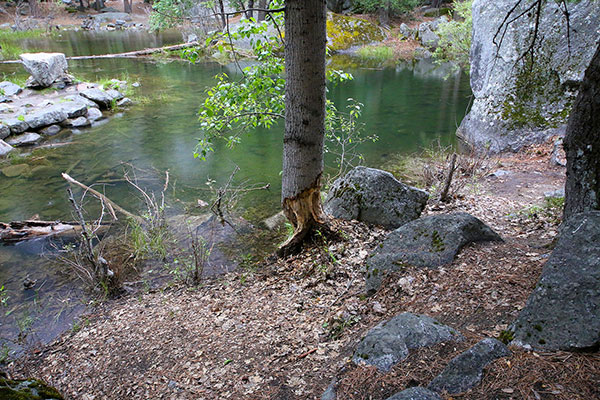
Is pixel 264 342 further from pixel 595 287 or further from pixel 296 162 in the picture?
pixel 595 287

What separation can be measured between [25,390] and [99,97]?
1560 centimetres

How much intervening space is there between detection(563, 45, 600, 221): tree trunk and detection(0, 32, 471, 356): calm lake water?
3999 millimetres

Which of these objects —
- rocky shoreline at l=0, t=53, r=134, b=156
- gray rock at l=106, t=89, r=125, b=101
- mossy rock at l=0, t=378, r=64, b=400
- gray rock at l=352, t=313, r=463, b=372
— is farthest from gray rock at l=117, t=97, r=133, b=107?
gray rock at l=352, t=313, r=463, b=372

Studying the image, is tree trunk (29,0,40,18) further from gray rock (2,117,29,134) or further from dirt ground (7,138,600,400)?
dirt ground (7,138,600,400)

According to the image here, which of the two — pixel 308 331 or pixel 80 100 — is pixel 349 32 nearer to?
pixel 80 100

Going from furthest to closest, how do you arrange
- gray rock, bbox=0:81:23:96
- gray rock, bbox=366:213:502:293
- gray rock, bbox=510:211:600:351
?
1. gray rock, bbox=0:81:23:96
2. gray rock, bbox=366:213:502:293
3. gray rock, bbox=510:211:600:351

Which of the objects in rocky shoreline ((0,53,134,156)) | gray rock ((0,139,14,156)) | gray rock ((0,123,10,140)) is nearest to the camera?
gray rock ((0,139,14,156))

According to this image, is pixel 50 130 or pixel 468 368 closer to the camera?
pixel 468 368

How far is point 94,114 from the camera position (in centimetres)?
1480

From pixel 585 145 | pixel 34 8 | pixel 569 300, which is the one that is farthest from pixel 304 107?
pixel 34 8

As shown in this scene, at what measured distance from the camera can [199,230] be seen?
727cm

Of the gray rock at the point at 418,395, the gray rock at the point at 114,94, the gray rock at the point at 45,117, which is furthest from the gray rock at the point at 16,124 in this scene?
the gray rock at the point at 418,395

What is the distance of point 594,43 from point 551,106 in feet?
5.46

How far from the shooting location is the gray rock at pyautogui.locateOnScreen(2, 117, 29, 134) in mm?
12570
